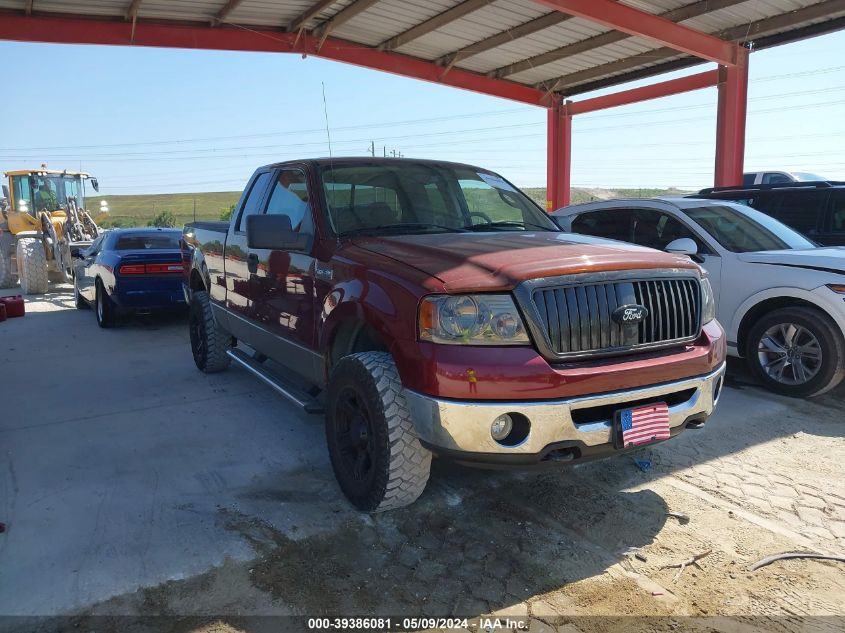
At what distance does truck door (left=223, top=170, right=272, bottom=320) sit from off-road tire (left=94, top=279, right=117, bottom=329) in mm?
5026

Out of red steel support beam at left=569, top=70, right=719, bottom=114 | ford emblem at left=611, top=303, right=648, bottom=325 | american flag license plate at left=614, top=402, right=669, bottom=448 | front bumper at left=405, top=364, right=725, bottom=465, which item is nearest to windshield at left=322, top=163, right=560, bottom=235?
ford emblem at left=611, top=303, right=648, bottom=325

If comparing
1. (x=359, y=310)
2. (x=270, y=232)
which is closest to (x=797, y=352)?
(x=359, y=310)

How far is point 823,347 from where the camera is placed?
18.0 ft

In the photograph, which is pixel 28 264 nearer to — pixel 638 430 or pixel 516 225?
pixel 516 225

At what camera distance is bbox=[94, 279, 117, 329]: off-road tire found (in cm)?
988

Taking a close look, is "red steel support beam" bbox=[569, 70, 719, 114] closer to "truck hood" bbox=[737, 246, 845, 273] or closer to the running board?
"truck hood" bbox=[737, 246, 845, 273]

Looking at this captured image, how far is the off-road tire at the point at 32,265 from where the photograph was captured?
14.2m

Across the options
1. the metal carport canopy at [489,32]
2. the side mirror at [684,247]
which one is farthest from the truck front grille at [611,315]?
the metal carport canopy at [489,32]

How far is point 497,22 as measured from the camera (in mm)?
12586

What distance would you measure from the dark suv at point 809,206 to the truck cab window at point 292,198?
613 centimetres

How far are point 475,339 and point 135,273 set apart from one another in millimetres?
7654

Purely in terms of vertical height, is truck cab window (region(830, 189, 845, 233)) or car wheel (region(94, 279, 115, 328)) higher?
truck cab window (region(830, 189, 845, 233))

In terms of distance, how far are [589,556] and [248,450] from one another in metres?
2.45

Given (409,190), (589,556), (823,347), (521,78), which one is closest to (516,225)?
(409,190)
